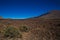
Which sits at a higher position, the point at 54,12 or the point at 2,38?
the point at 54,12

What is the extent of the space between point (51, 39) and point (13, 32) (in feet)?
12.1

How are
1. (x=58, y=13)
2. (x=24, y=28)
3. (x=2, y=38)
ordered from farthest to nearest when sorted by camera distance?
(x=58, y=13) < (x=24, y=28) < (x=2, y=38)

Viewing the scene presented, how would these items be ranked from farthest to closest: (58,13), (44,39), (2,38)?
(58,13) < (2,38) < (44,39)

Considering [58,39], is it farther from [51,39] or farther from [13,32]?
[13,32]

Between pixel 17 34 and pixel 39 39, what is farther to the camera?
pixel 17 34

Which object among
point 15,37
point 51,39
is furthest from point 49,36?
point 15,37

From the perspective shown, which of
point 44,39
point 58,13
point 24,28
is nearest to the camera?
point 44,39

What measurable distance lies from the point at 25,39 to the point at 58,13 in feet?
257

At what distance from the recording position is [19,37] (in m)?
14.0

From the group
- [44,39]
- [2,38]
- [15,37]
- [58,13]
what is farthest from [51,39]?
[58,13]

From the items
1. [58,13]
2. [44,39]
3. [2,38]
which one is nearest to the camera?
[44,39]

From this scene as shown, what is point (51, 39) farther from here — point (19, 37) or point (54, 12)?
point (54, 12)

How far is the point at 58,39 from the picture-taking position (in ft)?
43.5

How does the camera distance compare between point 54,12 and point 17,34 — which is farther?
point 54,12
